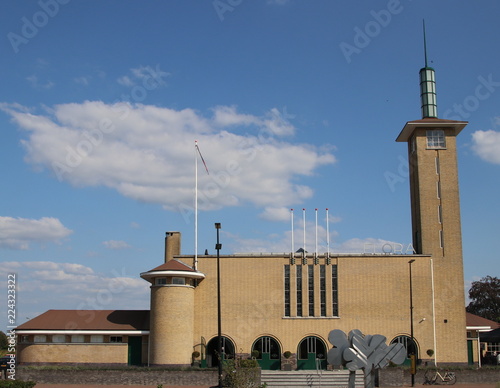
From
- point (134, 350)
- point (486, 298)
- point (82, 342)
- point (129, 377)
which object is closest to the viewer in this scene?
point (129, 377)

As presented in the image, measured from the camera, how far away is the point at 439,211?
45000 mm

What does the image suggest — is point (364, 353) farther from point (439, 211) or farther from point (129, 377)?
point (439, 211)

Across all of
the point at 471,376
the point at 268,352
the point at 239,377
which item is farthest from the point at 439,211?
the point at 239,377

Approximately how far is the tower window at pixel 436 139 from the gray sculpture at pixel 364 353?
32.2 m

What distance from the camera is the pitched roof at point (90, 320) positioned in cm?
4178

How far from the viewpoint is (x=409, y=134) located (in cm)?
4825

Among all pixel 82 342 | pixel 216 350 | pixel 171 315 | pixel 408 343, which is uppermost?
pixel 171 315

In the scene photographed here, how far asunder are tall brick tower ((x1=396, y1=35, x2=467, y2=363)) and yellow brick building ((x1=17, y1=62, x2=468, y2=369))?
8 centimetres

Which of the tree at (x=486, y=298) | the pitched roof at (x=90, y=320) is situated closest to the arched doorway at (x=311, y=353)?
the pitched roof at (x=90, y=320)

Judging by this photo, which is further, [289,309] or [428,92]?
[428,92]

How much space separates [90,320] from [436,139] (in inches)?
1192

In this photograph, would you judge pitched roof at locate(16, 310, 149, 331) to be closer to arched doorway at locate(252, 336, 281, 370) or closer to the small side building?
the small side building

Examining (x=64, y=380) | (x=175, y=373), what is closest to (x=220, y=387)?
(x=175, y=373)

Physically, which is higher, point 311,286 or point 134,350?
point 311,286
